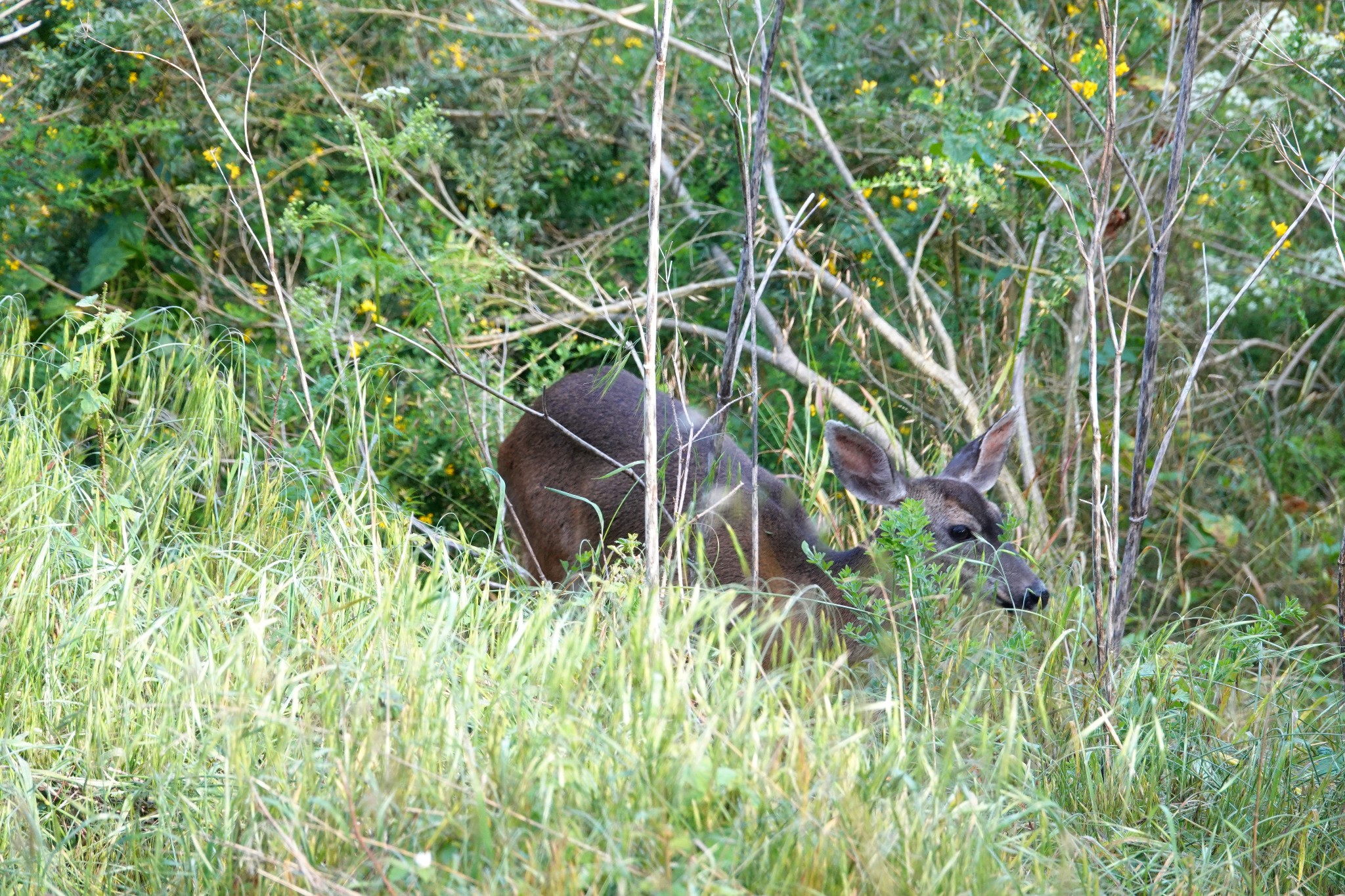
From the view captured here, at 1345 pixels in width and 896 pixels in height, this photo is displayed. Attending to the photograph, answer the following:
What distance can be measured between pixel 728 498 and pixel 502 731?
5.94 feet

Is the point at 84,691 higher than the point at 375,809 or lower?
lower

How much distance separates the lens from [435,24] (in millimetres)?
6305

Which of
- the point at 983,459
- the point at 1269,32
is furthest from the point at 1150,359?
the point at 1269,32

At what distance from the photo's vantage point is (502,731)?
232 centimetres

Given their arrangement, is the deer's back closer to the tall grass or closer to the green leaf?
the tall grass

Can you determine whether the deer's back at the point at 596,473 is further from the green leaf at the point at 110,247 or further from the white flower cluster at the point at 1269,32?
the white flower cluster at the point at 1269,32

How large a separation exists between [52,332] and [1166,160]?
4.26 m

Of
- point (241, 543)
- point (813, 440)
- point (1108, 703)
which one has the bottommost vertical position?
point (813, 440)

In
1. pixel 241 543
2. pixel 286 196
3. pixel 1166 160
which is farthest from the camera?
pixel 286 196

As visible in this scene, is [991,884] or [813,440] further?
[813,440]

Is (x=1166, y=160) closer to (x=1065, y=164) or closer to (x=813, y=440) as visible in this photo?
(x=1065, y=164)

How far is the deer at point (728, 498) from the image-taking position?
3.95 metres

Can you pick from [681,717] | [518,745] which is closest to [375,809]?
[518,745]

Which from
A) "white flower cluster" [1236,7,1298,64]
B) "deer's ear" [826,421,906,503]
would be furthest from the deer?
"white flower cluster" [1236,7,1298,64]
